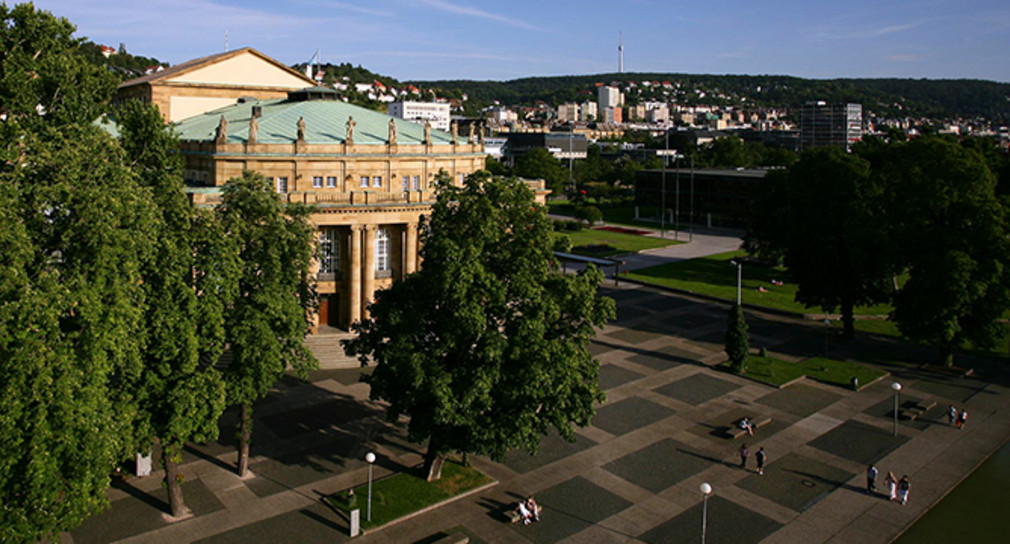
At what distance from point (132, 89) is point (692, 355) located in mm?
68954

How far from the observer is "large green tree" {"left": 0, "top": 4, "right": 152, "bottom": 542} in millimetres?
23922

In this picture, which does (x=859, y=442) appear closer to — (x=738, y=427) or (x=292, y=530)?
(x=738, y=427)

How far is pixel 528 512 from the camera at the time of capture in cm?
3400

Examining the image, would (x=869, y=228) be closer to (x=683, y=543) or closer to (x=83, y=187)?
(x=683, y=543)

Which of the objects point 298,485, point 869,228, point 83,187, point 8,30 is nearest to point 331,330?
point 298,485

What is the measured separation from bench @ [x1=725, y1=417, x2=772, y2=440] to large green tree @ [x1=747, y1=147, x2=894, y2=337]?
19864 mm

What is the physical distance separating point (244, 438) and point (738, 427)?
27.4 m

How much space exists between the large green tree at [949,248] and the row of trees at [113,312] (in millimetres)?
42293

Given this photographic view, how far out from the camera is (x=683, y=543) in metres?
32.7

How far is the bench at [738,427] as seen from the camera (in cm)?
4403

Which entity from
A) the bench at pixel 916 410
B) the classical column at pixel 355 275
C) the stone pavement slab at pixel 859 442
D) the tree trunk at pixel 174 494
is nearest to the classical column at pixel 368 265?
the classical column at pixel 355 275

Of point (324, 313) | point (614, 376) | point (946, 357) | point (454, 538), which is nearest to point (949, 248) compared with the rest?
point (946, 357)

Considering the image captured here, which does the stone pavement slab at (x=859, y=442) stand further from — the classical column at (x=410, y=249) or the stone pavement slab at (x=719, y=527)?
the classical column at (x=410, y=249)

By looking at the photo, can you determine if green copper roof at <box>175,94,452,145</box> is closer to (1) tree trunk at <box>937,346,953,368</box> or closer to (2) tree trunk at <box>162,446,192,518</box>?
(2) tree trunk at <box>162,446,192,518</box>
